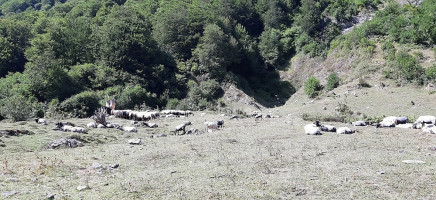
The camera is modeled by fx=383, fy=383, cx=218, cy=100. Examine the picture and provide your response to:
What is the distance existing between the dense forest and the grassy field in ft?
66.0

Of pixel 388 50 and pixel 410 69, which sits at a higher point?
pixel 388 50

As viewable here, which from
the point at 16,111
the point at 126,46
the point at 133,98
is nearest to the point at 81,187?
the point at 16,111

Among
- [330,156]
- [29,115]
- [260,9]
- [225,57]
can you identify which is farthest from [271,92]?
[330,156]

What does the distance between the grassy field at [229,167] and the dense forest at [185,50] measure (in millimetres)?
20117

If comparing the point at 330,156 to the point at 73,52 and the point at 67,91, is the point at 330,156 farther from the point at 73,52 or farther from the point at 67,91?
the point at 73,52

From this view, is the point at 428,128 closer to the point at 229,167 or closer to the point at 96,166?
the point at 229,167

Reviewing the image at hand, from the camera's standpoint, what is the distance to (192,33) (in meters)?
57.3

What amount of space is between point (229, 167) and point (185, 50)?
45.5 m

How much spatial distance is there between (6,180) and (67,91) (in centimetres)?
3553

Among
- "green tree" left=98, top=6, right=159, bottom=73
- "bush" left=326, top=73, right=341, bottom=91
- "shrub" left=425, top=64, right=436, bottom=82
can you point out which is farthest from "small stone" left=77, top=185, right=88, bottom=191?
"green tree" left=98, top=6, right=159, bottom=73

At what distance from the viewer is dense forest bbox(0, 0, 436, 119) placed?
43312mm

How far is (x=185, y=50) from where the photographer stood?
5678 centimetres

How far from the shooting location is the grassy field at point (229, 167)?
9836mm

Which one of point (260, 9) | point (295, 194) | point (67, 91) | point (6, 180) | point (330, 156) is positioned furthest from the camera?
point (260, 9)
